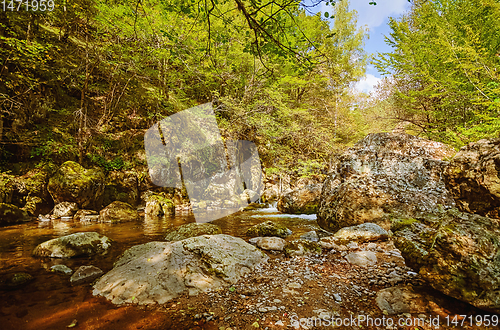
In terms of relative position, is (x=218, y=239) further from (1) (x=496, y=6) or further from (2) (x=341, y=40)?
(2) (x=341, y=40)

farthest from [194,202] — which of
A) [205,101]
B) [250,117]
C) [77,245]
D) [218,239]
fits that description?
[218,239]

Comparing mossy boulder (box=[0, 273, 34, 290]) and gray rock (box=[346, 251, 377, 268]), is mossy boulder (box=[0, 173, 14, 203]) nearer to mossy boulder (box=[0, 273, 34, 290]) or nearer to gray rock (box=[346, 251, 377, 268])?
mossy boulder (box=[0, 273, 34, 290])

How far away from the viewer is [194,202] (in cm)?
1303

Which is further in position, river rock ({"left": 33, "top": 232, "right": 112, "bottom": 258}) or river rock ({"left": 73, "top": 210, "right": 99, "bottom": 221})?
river rock ({"left": 73, "top": 210, "right": 99, "bottom": 221})

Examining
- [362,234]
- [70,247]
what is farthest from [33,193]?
[362,234]

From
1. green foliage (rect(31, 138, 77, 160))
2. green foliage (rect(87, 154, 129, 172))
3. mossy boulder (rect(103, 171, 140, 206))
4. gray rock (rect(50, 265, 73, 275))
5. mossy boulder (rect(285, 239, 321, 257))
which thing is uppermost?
green foliage (rect(31, 138, 77, 160))

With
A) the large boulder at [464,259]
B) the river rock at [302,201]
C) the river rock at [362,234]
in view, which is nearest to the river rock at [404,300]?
the large boulder at [464,259]

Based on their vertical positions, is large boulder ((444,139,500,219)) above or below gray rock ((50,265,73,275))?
above

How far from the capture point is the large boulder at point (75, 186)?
864 cm

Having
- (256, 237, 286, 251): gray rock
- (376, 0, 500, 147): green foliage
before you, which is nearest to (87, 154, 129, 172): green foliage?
(256, 237, 286, 251): gray rock

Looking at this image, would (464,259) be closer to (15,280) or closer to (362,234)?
(362,234)

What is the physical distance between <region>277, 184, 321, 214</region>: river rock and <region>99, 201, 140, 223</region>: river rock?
7151mm

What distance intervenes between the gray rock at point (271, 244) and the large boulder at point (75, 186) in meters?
9.25

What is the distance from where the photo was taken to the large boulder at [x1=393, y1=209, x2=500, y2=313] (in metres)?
1.65
